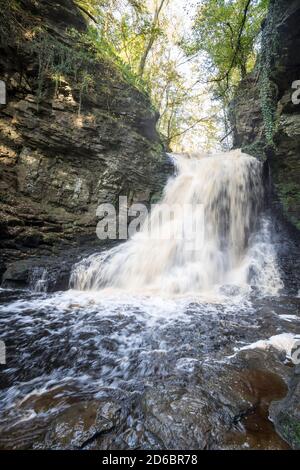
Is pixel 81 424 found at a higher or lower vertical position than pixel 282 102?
lower

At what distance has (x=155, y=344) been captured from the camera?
3.09m

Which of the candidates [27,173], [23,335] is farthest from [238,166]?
[23,335]

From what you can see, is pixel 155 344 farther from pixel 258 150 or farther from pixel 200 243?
pixel 258 150

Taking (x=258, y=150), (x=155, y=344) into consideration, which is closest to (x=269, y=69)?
(x=258, y=150)

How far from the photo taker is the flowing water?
1770 millimetres

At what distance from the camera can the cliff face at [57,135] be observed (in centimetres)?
634

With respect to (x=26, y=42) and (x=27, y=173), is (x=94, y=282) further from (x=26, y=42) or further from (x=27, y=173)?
(x=26, y=42)

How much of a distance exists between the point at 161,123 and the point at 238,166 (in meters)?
12.8

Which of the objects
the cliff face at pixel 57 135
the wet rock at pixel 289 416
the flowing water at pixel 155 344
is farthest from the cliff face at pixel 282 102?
the wet rock at pixel 289 416

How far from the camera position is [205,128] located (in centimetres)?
2019

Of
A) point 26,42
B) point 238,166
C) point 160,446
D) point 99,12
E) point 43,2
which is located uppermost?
point 99,12

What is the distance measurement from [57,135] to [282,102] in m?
6.32

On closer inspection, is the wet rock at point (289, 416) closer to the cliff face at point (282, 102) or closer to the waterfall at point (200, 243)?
the waterfall at point (200, 243)

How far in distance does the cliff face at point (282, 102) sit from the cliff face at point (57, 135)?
3.81 meters
